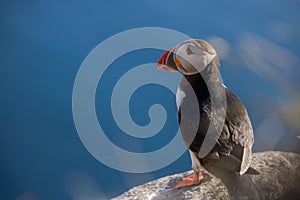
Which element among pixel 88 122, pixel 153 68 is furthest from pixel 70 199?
pixel 153 68

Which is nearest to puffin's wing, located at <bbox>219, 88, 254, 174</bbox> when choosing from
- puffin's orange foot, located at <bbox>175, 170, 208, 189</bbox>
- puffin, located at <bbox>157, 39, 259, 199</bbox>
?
puffin, located at <bbox>157, 39, 259, 199</bbox>

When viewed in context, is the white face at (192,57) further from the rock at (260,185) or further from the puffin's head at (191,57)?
the rock at (260,185)

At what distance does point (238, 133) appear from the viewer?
4.02ft

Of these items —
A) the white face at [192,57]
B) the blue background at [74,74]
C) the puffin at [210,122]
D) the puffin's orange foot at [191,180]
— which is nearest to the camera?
the puffin at [210,122]

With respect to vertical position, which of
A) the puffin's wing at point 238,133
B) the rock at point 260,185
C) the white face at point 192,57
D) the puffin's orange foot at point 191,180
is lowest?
the rock at point 260,185

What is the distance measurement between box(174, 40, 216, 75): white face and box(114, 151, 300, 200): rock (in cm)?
46

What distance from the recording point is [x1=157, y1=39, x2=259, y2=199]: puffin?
117 centimetres

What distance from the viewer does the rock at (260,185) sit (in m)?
1.38

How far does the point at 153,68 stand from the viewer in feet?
5.95

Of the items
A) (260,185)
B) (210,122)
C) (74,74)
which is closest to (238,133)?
(210,122)

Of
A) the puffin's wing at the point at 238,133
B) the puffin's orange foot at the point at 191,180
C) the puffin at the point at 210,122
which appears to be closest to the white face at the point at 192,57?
the puffin at the point at 210,122

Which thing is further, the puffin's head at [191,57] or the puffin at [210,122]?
the puffin's head at [191,57]

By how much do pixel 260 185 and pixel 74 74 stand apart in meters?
1.06

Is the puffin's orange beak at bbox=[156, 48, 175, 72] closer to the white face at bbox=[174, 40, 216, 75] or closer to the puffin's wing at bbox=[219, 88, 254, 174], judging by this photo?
the white face at bbox=[174, 40, 216, 75]
